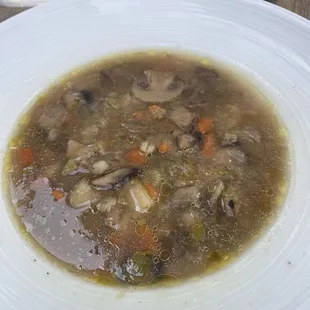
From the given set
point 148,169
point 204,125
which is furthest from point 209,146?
point 148,169

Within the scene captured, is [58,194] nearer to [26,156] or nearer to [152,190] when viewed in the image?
[26,156]

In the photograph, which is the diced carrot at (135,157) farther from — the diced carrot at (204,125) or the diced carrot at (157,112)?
the diced carrot at (204,125)

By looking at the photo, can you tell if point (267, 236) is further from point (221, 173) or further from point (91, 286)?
point (91, 286)

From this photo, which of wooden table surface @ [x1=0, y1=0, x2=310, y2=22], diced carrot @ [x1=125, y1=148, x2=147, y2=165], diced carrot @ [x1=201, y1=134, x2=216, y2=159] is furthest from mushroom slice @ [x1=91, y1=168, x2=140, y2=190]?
wooden table surface @ [x1=0, y1=0, x2=310, y2=22]

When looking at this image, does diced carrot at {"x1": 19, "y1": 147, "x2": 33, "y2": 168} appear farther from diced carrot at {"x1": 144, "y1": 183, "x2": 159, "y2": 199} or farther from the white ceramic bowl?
diced carrot at {"x1": 144, "y1": 183, "x2": 159, "y2": 199}

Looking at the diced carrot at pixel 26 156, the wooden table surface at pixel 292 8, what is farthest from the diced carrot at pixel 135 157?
the wooden table surface at pixel 292 8

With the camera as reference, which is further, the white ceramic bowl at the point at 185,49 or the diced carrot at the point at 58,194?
the diced carrot at the point at 58,194
